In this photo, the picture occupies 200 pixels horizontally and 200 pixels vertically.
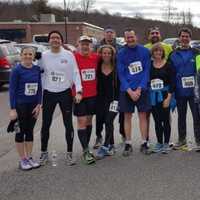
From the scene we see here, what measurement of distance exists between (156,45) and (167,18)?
116526 millimetres

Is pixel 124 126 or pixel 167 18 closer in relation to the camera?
pixel 124 126

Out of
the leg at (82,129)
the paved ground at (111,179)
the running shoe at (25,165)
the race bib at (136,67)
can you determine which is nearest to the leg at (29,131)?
the running shoe at (25,165)

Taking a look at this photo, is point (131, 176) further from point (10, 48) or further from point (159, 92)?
point (10, 48)

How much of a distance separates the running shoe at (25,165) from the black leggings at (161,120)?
2.09m

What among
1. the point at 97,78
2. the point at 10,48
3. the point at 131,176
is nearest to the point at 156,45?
the point at 97,78

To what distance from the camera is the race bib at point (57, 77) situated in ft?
23.6

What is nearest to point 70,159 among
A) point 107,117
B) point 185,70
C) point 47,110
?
point 47,110

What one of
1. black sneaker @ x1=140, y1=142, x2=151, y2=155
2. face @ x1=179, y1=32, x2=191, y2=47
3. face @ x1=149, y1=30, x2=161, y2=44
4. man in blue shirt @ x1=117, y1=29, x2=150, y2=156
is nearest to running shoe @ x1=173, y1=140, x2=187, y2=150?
black sneaker @ x1=140, y1=142, x2=151, y2=155

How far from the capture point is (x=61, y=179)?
259 inches

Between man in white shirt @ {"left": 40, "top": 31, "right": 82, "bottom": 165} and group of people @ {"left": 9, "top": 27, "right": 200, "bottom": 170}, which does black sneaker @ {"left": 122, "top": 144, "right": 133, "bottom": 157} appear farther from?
man in white shirt @ {"left": 40, "top": 31, "right": 82, "bottom": 165}

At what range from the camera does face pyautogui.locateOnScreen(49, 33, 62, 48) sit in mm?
7184

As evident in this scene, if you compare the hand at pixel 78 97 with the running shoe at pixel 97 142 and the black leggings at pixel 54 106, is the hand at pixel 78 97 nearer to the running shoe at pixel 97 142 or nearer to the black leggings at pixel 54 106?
the black leggings at pixel 54 106

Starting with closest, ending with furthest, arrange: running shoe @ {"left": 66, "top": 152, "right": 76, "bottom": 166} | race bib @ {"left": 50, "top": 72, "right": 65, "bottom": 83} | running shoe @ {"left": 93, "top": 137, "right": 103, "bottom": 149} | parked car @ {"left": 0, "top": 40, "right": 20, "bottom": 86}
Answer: race bib @ {"left": 50, "top": 72, "right": 65, "bottom": 83}
running shoe @ {"left": 66, "top": 152, "right": 76, "bottom": 166}
running shoe @ {"left": 93, "top": 137, "right": 103, "bottom": 149}
parked car @ {"left": 0, "top": 40, "right": 20, "bottom": 86}

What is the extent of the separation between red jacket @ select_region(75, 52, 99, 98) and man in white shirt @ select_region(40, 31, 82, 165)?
0.57ft
